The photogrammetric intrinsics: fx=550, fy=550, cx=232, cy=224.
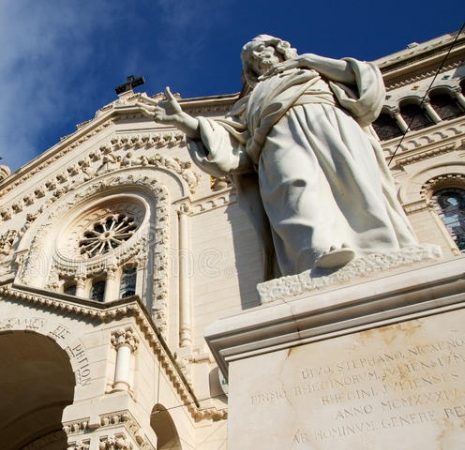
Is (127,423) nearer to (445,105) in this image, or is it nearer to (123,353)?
(123,353)

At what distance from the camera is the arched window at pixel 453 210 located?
11.8m

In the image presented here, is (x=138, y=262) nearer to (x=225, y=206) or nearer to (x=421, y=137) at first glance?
(x=225, y=206)

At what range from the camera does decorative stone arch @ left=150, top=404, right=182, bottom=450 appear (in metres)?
8.47

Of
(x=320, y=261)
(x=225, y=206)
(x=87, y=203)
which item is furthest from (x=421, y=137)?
(x=320, y=261)

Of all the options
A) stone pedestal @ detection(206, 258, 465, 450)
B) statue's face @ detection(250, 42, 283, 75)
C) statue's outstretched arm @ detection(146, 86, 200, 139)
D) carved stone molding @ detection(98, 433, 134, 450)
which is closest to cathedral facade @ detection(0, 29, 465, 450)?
carved stone molding @ detection(98, 433, 134, 450)

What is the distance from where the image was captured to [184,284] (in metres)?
13.0

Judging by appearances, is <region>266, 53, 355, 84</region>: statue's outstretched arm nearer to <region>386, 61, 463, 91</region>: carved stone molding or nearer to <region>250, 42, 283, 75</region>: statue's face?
<region>250, 42, 283, 75</region>: statue's face

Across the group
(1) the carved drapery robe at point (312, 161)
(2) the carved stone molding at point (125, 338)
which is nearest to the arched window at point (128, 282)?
(2) the carved stone molding at point (125, 338)

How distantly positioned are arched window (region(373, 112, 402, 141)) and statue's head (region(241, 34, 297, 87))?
1067 centimetres

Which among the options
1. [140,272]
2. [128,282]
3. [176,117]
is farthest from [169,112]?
[128,282]

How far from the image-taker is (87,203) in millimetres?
18578

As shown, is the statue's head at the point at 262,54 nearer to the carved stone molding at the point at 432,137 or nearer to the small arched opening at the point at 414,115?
the carved stone molding at the point at 432,137

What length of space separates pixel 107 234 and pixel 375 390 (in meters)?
15.2

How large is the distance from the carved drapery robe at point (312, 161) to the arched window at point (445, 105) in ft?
37.2
